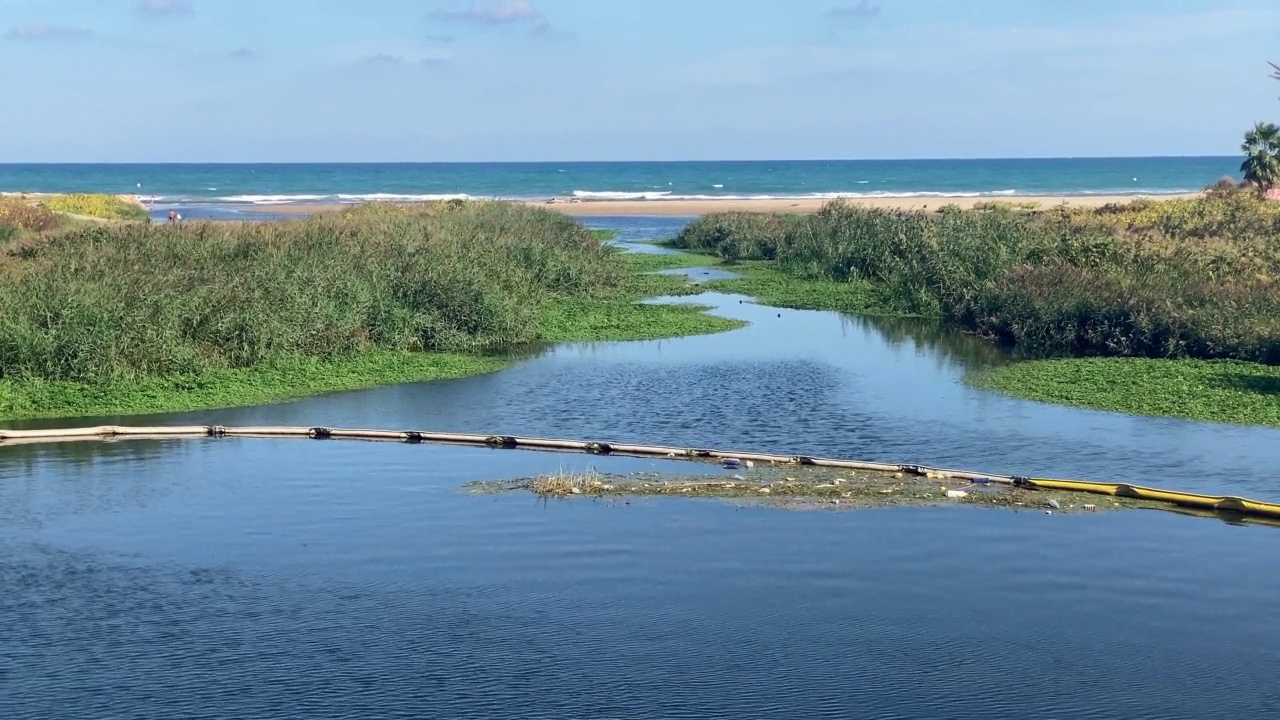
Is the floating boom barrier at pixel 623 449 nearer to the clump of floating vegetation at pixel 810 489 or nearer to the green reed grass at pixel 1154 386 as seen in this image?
the clump of floating vegetation at pixel 810 489

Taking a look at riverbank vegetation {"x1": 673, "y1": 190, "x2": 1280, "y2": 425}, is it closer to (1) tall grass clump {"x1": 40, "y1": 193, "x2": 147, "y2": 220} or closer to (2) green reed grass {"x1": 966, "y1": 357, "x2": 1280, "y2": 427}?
(2) green reed grass {"x1": 966, "y1": 357, "x2": 1280, "y2": 427}

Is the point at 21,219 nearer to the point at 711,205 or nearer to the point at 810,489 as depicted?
the point at 810,489

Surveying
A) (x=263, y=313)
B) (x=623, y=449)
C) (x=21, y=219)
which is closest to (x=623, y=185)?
(x=21, y=219)

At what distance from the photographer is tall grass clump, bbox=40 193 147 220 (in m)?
50.8

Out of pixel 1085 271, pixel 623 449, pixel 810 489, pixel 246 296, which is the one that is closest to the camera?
pixel 810 489

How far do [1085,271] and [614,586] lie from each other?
764 inches

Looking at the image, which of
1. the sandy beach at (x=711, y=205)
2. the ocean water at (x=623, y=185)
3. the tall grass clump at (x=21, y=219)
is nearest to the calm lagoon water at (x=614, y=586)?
the tall grass clump at (x=21, y=219)

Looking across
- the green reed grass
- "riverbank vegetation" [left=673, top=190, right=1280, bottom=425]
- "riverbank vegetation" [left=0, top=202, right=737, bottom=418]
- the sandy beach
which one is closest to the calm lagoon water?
the green reed grass

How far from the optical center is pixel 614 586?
13453 mm

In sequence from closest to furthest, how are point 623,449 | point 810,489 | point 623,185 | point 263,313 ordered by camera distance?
point 810,489
point 623,449
point 263,313
point 623,185

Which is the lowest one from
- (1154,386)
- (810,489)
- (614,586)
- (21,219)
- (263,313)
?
(614,586)

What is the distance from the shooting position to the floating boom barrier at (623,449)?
16.2 metres

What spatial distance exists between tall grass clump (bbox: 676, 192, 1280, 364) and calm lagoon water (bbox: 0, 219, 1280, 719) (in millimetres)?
5621

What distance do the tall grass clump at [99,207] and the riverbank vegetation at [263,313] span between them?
1941 cm
